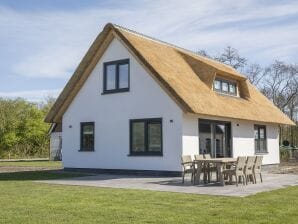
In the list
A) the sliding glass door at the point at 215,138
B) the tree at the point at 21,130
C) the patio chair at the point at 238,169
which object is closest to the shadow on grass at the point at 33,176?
the sliding glass door at the point at 215,138

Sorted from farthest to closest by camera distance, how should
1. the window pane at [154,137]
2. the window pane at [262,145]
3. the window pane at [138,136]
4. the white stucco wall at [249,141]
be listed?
the window pane at [262,145] < the white stucco wall at [249,141] < the window pane at [138,136] < the window pane at [154,137]

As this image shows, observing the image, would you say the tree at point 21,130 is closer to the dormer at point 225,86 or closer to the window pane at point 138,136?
the dormer at point 225,86

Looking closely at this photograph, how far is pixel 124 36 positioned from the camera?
66.6 feet

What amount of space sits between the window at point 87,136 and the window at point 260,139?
872cm

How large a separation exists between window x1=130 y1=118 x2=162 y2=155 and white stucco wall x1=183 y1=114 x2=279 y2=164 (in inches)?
44.4

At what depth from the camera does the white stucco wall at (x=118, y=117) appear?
19.1 m

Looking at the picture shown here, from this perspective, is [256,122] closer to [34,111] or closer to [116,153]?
[116,153]

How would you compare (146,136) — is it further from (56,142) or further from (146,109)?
(56,142)

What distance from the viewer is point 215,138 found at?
838 inches

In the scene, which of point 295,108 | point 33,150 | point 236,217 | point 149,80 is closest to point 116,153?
point 149,80

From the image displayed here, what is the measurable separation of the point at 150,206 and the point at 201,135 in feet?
34.3

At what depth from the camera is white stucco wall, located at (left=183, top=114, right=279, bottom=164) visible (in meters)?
19.2

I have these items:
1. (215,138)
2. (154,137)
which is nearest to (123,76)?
(154,137)

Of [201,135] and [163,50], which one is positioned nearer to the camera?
[201,135]
